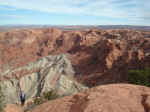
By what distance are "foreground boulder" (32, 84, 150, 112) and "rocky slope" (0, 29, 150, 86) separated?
1761cm

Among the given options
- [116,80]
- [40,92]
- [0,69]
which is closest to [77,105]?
[116,80]

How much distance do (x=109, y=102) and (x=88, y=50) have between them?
3315 centimetres

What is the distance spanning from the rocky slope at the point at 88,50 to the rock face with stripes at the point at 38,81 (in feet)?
7.97

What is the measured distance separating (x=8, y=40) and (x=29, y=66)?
2156cm

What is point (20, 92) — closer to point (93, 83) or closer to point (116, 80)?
point (93, 83)

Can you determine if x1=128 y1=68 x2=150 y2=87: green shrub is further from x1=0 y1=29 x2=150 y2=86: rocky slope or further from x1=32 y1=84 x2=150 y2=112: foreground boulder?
x1=32 y1=84 x2=150 y2=112: foreground boulder

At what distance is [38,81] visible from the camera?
1227 inches

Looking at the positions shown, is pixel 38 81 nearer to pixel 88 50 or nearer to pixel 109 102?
pixel 88 50

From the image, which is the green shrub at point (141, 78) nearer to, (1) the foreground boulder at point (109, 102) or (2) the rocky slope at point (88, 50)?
(2) the rocky slope at point (88, 50)

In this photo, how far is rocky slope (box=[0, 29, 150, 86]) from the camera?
91.0ft

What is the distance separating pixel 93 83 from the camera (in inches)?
1058

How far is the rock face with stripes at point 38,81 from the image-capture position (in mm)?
27781

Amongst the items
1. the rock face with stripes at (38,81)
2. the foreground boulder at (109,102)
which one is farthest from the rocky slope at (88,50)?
the foreground boulder at (109,102)

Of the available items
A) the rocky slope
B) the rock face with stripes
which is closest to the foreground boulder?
the rocky slope
